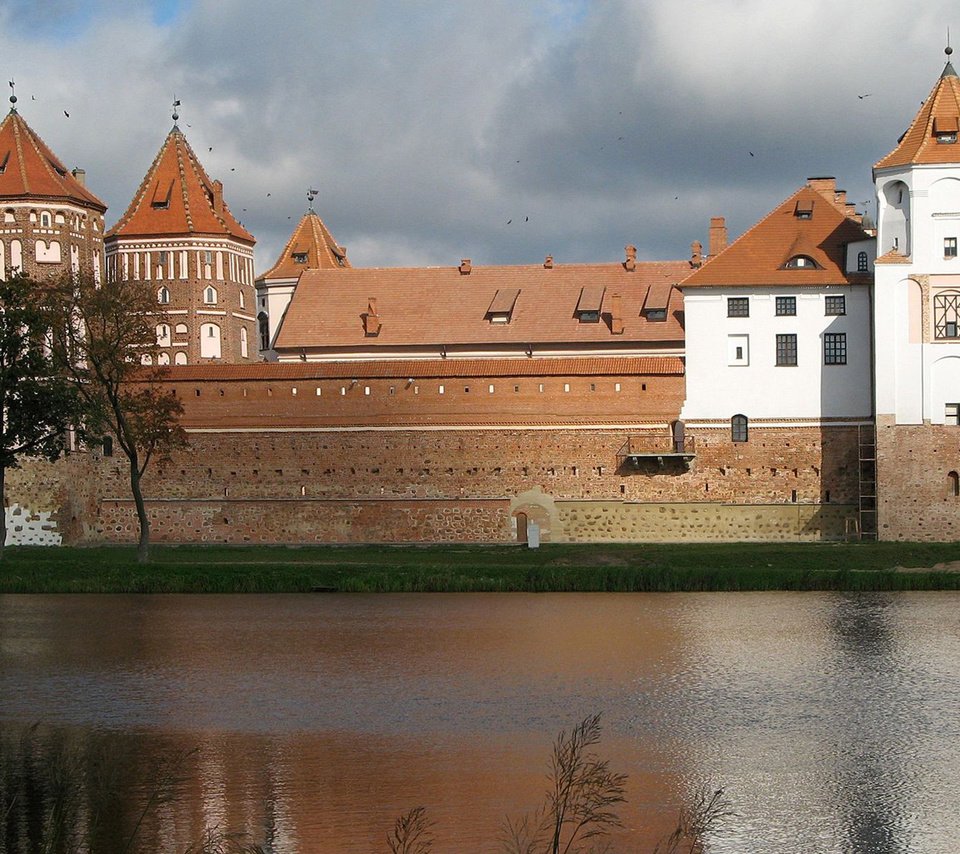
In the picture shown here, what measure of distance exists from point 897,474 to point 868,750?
19.8 metres

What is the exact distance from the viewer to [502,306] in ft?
137

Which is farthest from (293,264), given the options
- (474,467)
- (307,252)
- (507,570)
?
(507,570)

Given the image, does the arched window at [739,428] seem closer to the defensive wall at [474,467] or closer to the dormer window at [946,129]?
the defensive wall at [474,467]

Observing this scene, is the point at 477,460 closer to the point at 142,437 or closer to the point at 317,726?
the point at 142,437

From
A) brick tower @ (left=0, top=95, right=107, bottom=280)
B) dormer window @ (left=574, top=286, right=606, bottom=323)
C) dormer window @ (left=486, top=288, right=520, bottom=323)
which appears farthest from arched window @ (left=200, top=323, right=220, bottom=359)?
dormer window @ (left=574, top=286, right=606, bottom=323)

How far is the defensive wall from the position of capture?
35.6 metres

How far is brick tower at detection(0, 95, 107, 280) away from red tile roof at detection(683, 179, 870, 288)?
14.3 metres

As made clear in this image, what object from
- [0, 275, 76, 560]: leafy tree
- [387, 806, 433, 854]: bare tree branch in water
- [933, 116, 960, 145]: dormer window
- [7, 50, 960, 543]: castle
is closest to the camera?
[387, 806, 433, 854]: bare tree branch in water

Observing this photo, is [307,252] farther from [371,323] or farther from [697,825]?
[697,825]

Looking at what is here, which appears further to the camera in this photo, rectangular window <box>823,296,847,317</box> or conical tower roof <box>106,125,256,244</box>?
conical tower roof <box>106,125,256,244</box>

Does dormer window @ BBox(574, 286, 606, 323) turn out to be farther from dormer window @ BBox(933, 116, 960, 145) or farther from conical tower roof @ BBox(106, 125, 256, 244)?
conical tower roof @ BBox(106, 125, 256, 244)

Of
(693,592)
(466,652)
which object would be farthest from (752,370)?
(466,652)

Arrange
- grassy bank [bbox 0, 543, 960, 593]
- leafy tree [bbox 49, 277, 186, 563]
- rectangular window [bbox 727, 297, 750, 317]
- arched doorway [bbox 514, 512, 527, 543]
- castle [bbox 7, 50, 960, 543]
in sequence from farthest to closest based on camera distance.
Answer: rectangular window [bbox 727, 297, 750, 317], arched doorway [bbox 514, 512, 527, 543], castle [bbox 7, 50, 960, 543], leafy tree [bbox 49, 277, 186, 563], grassy bank [bbox 0, 543, 960, 593]

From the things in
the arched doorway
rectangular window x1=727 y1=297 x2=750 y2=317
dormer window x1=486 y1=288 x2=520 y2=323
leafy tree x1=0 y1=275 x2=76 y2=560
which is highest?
dormer window x1=486 y1=288 x2=520 y2=323
